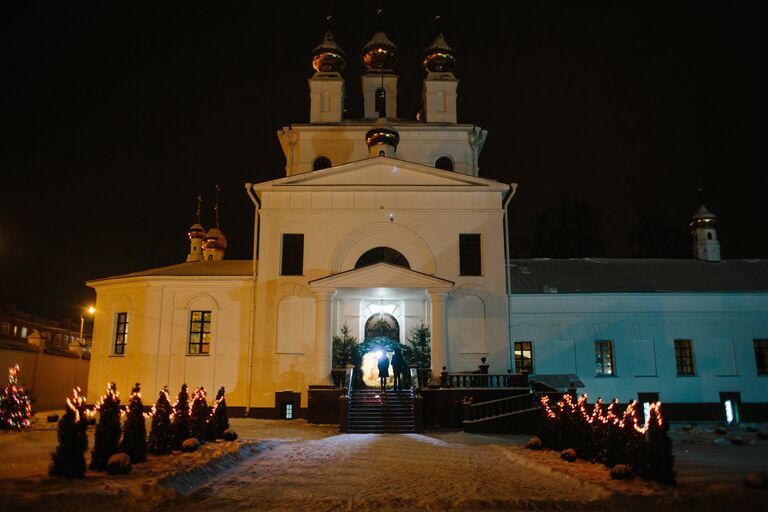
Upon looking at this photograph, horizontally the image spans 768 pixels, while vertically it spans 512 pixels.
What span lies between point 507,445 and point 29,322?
56.3 m

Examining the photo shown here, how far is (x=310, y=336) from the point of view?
24.5 m

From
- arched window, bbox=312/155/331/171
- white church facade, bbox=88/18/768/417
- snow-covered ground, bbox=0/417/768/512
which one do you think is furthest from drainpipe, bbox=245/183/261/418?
snow-covered ground, bbox=0/417/768/512

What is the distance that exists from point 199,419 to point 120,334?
13.2m

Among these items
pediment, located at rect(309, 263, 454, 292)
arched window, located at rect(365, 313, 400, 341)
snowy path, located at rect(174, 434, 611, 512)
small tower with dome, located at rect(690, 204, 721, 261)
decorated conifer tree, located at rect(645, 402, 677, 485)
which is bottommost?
snowy path, located at rect(174, 434, 611, 512)

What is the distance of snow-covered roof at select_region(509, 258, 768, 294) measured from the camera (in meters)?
27.8

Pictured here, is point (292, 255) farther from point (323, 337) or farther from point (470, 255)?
point (470, 255)

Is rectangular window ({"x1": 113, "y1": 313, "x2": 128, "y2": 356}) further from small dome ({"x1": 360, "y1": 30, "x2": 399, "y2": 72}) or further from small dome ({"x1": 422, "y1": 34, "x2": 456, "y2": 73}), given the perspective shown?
small dome ({"x1": 422, "y1": 34, "x2": 456, "y2": 73})

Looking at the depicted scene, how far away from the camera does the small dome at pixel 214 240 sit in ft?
121

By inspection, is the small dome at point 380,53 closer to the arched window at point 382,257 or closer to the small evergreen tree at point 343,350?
the arched window at point 382,257

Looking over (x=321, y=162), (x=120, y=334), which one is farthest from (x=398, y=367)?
(x=120, y=334)

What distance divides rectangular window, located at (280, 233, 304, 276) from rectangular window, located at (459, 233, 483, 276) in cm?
642

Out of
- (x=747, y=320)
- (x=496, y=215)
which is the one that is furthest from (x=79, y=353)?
(x=747, y=320)

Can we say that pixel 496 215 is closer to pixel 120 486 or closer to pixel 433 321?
pixel 433 321

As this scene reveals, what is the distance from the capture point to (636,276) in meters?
29.2
